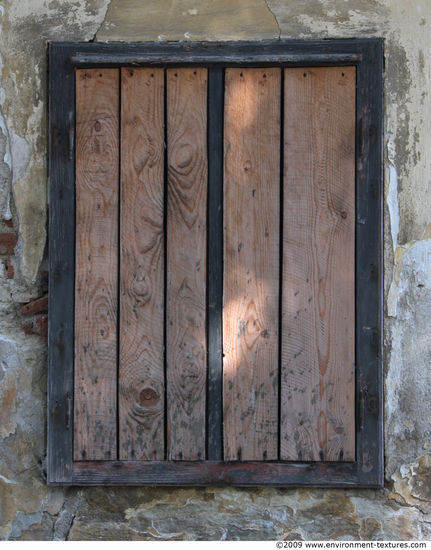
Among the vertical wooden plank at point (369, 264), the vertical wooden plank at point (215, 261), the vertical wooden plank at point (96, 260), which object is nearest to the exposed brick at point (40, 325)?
the vertical wooden plank at point (96, 260)

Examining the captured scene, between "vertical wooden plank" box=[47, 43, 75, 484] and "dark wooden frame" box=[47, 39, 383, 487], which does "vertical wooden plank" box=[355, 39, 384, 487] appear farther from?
"vertical wooden plank" box=[47, 43, 75, 484]

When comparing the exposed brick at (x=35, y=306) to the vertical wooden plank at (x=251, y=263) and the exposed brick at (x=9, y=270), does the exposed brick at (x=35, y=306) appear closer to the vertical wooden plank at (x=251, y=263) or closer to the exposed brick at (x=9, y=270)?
the exposed brick at (x=9, y=270)

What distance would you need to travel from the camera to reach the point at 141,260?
1938 millimetres

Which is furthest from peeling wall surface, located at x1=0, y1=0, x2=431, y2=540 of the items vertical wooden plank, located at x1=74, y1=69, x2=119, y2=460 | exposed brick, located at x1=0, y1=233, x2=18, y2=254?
vertical wooden plank, located at x1=74, y1=69, x2=119, y2=460

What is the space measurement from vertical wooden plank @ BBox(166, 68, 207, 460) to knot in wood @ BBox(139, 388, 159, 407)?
5cm

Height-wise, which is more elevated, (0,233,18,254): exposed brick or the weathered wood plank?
(0,233,18,254): exposed brick

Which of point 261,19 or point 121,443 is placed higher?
point 261,19

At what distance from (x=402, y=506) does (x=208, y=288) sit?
40.8 inches

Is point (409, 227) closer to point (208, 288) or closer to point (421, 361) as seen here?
point (421, 361)

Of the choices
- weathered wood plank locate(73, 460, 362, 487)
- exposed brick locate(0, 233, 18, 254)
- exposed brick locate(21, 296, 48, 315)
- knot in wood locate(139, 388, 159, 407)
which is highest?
exposed brick locate(0, 233, 18, 254)

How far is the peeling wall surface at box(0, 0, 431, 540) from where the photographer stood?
1.92 meters

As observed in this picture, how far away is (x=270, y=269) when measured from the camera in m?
1.93

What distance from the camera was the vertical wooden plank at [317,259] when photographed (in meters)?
1.92

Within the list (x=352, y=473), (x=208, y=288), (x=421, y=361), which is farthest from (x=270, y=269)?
(x=352, y=473)
